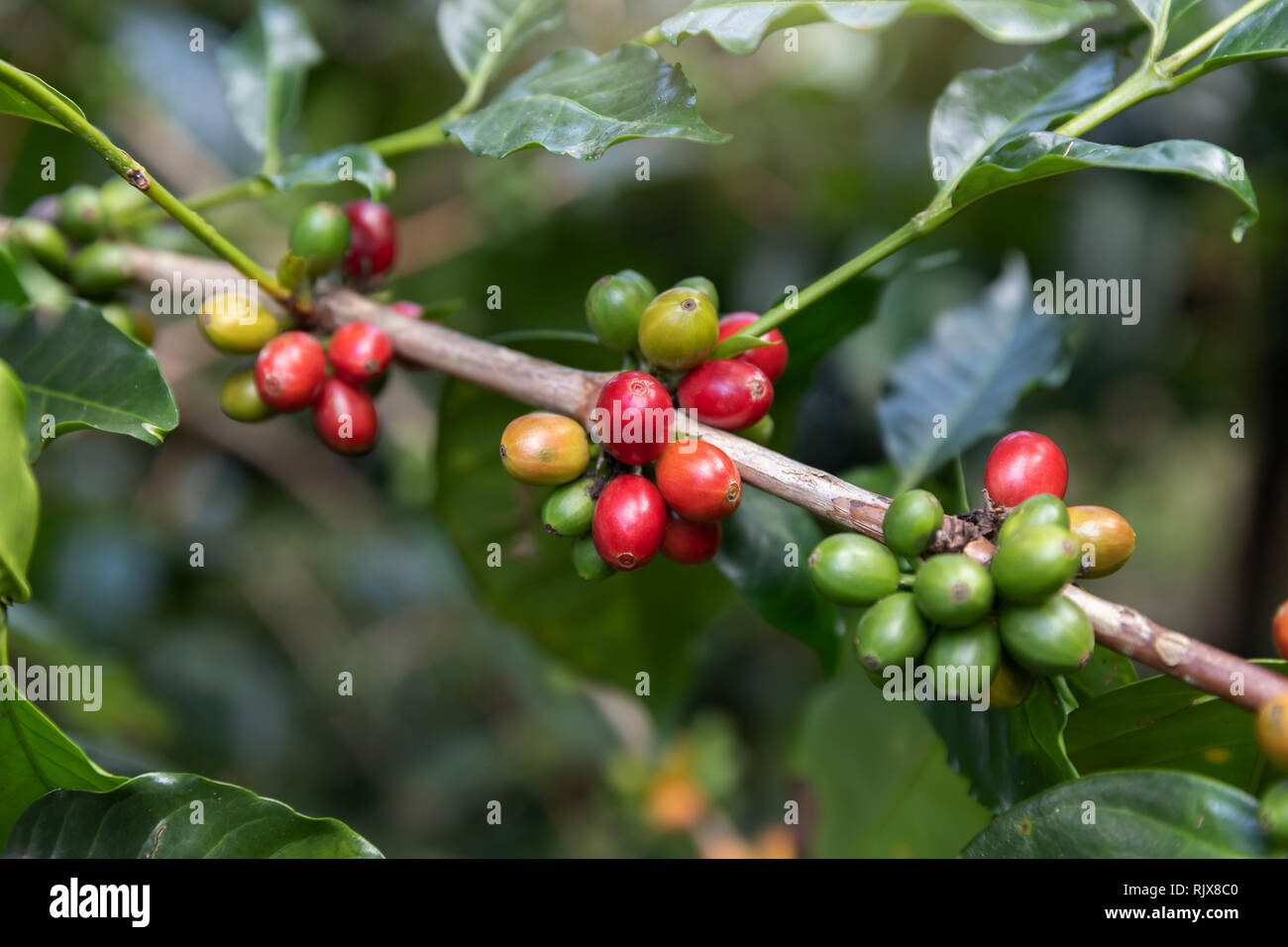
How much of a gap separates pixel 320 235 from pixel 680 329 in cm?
60

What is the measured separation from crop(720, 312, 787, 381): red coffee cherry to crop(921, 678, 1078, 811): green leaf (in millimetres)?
539

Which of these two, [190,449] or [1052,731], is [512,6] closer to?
[1052,731]

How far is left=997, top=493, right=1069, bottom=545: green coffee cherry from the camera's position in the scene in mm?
973

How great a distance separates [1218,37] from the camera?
120 cm

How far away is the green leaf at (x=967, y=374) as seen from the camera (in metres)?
1.78

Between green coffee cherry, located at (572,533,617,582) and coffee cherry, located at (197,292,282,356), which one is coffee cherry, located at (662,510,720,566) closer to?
green coffee cherry, located at (572,533,617,582)

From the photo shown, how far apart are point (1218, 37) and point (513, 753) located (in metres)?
3.32

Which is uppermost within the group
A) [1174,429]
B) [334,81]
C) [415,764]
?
[334,81]

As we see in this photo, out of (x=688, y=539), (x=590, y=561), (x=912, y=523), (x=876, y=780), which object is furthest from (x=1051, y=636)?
(x=876, y=780)

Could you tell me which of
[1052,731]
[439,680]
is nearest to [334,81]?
Result: [439,680]

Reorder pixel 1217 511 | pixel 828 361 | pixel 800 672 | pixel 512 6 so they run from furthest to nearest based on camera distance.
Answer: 1. pixel 1217 511
2. pixel 800 672
3. pixel 828 361
4. pixel 512 6

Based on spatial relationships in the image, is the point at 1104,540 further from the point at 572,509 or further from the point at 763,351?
the point at 572,509

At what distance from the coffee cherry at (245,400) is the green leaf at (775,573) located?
744mm

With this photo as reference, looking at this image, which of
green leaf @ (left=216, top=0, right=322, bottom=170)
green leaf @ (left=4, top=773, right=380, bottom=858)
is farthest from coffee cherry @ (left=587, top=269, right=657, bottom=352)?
green leaf @ (left=216, top=0, right=322, bottom=170)
